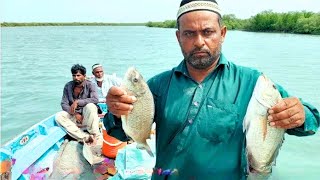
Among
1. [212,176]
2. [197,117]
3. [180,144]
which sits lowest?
[212,176]

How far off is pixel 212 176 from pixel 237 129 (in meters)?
0.31

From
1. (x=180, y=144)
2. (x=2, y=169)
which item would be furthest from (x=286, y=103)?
(x=2, y=169)

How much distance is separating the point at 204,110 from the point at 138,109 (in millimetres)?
408

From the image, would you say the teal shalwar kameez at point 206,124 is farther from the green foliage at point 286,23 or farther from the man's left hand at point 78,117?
the green foliage at point 286,23

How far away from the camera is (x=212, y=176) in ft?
6.98

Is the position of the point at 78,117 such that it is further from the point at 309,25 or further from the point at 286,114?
the point at 309,25

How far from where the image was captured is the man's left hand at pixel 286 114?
5.90 ft

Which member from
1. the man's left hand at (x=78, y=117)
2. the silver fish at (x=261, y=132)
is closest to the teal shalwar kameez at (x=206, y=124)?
the silver fish at (x=261, y=132)

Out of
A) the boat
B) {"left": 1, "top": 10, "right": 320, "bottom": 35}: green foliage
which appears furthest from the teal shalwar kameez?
{"left": 1, "top": 10, "right": 320, "bottom": 35}: green foliage

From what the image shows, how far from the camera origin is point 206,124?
212 centimetres

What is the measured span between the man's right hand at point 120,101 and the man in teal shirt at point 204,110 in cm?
4

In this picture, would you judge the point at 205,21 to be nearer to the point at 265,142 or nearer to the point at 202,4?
the point at 202,4

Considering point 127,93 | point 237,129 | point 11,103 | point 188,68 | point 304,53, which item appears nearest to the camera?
point 127,93

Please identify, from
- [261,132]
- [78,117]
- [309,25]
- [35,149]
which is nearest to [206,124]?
[261,132]
